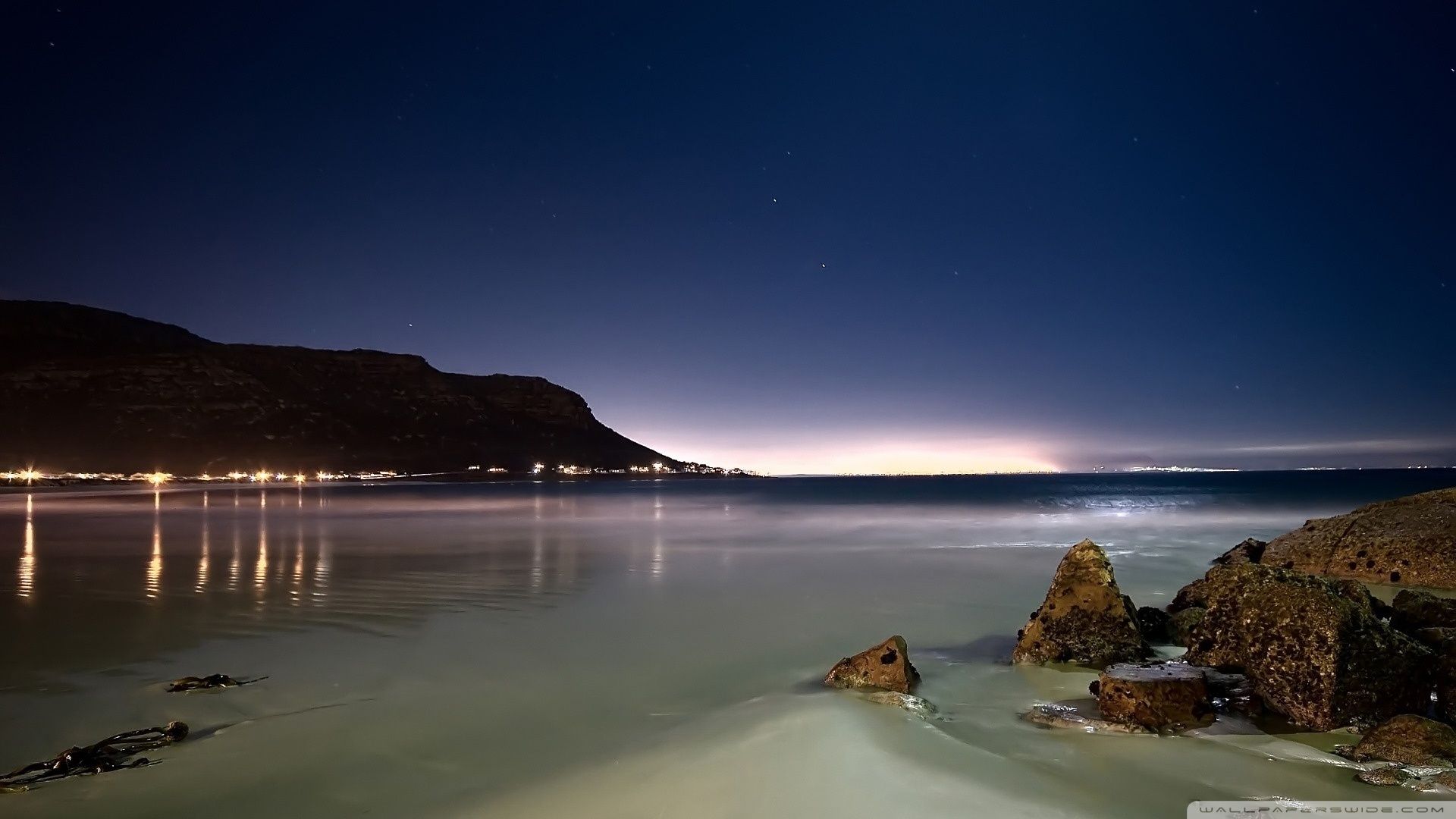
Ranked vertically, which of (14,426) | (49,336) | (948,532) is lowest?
(948,532)

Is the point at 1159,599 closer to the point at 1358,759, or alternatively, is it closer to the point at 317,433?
the point at 1358,759

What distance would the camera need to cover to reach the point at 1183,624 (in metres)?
8.09

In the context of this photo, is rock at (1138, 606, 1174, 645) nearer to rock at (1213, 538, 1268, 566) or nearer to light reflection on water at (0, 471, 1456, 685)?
rock at (1213, 538, 1268, 566)

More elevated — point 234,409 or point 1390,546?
point 234,409

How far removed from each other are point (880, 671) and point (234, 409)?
5091 inches

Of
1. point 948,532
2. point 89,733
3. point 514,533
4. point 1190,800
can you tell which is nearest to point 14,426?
point 514,533

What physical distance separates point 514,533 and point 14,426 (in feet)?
337

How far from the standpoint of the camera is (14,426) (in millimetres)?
95000

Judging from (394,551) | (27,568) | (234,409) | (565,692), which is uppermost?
(234,409)

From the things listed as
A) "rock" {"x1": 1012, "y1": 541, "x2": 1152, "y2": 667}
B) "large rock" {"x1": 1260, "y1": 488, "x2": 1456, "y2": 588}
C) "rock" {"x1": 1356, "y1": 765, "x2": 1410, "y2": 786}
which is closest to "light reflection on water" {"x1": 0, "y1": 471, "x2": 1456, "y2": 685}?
"large rock" {"x1": 1260, "y1": 488, "x2": 1456, "y2": 588}

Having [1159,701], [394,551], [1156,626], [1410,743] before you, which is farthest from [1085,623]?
[394,551]

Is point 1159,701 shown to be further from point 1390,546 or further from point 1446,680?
point 1390,546

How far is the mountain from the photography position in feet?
324

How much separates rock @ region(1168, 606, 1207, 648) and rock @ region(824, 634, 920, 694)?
124 inches
